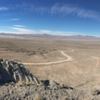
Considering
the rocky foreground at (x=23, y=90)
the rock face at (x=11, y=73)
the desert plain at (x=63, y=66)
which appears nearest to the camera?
the rocky foreground at (x=23, y=90)

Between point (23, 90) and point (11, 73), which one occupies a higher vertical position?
point (11, 73)

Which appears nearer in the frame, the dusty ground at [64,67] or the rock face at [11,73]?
the rock face at [11,73]

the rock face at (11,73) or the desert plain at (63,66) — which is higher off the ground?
the rock face at (11,73)

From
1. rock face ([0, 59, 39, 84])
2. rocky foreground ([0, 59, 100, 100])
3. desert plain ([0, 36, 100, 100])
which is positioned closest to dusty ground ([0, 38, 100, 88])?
desert plain ([0, 36, 100, 100])

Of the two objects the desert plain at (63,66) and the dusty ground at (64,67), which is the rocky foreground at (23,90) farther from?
the dusty ground at (64,67)

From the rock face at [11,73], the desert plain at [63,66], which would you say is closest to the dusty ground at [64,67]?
the desert plain at [63,66]

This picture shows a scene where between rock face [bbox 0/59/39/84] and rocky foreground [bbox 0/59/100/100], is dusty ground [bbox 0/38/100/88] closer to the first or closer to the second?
rocky foreground [bbox 0/59/100/100]

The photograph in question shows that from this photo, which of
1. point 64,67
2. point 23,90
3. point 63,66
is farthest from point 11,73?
point 63,66

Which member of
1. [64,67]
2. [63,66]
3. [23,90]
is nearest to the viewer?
[23,90]

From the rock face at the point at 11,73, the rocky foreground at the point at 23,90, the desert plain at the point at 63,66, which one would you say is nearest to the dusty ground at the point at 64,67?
the desert plain at the point at 63,66

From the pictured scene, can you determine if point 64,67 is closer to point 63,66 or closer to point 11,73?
point 63,66

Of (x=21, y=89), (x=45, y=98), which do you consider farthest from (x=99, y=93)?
(x=21, y=89)

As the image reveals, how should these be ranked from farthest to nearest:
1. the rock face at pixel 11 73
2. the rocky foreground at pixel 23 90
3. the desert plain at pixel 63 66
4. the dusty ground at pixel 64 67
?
the dusty ground at pixel 64 67 → the desert plain at pixel 63 66 → the rock face at pixel 11 73 → the rocky foreground at pixel 23 90
